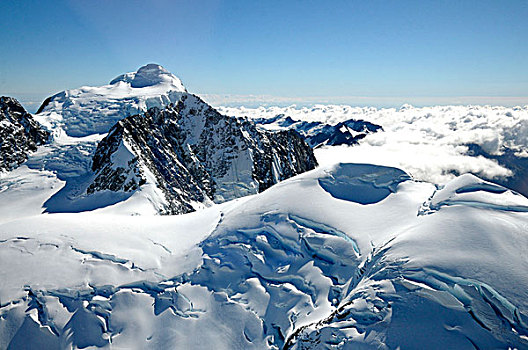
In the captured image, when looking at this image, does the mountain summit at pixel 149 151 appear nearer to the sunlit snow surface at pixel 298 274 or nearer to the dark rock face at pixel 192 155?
the dark rock face at pixel 192 155

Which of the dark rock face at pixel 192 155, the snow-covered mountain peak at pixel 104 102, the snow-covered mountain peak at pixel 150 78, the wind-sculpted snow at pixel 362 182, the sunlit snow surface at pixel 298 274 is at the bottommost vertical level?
the dark rock face at pixel 192 155

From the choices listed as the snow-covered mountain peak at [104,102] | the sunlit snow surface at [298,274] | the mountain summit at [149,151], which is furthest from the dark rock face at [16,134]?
the sunlit snow surface at [298,274]

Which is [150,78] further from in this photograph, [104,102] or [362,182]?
[362,182]

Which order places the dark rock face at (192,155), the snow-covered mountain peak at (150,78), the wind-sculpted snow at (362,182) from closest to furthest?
the wind-sculpted snow at (362,182) → the dark rock face at (192,155) → the snow-covered mountain peak at (150,78)

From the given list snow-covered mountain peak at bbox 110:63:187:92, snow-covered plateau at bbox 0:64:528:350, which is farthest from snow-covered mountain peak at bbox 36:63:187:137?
snow-covered plateau at bbox 0:64:528:350

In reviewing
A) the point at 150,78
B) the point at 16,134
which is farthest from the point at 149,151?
the point at 150,78

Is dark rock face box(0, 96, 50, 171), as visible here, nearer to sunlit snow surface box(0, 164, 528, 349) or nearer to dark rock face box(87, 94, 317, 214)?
dark rock face box(87, 94, 317, 214)
